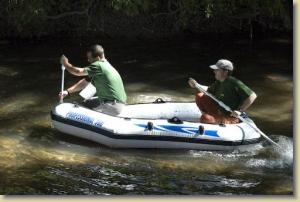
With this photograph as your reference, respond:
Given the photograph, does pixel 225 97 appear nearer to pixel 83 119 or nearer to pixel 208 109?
pixel 208 109

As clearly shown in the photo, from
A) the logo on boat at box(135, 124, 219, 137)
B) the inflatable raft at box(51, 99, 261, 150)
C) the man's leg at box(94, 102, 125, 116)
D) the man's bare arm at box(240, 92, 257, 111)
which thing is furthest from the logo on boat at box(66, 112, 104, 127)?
the man's bare arm at box(240, 92, 257, 111)

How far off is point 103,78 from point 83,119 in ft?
2.18

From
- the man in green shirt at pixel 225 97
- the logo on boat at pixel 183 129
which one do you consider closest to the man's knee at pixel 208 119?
the man in green shirt at pixel 225 97

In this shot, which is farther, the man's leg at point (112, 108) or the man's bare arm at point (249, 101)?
the man's leg at point (112, 108)

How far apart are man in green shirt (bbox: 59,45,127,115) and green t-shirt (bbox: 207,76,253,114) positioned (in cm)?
149

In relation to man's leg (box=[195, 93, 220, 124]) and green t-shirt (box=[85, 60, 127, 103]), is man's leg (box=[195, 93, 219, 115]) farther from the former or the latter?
green t-shirt (box=[85, 60, 127, 103])

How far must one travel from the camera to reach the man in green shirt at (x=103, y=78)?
8219 millimetres

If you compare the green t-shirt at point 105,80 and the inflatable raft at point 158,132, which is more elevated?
the green t-shirt at point 105,80

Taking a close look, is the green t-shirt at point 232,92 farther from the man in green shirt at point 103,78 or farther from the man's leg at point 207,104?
the man in green shirt at point 103,78

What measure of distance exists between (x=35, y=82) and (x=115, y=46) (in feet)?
11.5

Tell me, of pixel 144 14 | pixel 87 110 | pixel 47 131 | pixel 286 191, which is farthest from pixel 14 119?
pixel 144 14

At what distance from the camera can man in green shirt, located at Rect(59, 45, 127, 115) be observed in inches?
324

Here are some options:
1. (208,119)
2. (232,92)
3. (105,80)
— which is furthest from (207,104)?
(105,80)

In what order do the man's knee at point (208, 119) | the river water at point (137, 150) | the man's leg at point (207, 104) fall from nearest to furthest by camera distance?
the river water at point (137, 150)
the man's knee at point (208, 119)
the man's leg at point (207, 104)
